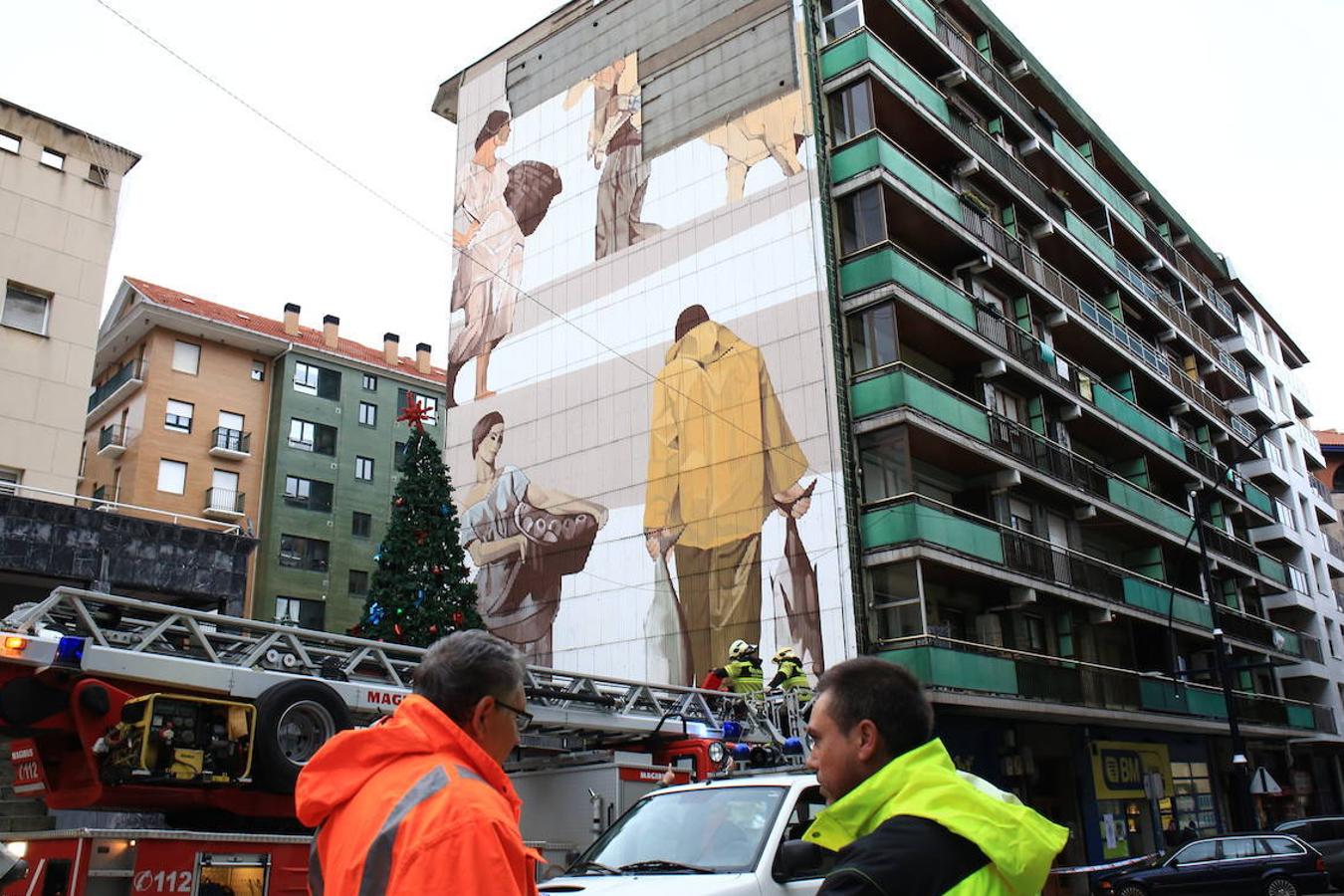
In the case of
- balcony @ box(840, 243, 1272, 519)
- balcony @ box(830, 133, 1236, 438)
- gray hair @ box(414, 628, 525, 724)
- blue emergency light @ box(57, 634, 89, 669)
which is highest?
balcony @ box(830, 133, 1236, 438)

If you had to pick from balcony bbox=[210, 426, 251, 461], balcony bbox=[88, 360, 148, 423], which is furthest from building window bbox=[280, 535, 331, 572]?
balcony bbox=[88, 360, 148, 423]

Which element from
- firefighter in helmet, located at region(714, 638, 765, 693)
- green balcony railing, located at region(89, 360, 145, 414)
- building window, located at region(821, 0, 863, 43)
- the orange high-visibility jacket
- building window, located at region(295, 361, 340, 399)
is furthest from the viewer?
building window, located at region(295, 361, 340, 399)

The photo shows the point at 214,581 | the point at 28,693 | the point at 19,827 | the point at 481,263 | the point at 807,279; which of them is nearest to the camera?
the point at 28,693

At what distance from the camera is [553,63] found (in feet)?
116

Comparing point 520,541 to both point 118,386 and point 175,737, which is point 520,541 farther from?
point 175,737

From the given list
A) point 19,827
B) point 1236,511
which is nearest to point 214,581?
point 19,827

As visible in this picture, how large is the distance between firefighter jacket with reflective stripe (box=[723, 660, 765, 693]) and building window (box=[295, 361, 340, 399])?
37.6 metres

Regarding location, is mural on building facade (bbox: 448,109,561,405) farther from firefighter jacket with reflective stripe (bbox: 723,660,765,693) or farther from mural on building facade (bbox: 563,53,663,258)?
firefighter jacket with reflective stripe (bbox: 723,660,765,693)

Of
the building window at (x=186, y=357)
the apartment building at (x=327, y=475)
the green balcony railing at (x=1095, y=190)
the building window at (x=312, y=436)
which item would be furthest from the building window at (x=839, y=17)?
the building window at (x=186, y=357)

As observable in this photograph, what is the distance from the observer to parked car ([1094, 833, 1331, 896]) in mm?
20391

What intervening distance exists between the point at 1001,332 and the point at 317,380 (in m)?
30.5

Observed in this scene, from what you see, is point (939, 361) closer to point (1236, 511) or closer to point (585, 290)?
point (585, 290)

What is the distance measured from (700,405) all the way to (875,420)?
489 cm

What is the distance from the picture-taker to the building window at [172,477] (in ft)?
140
